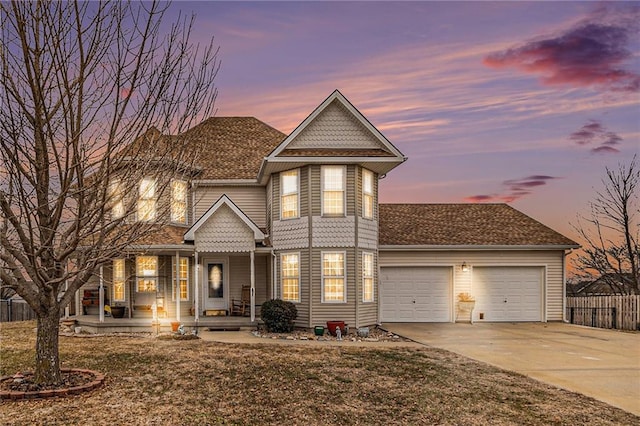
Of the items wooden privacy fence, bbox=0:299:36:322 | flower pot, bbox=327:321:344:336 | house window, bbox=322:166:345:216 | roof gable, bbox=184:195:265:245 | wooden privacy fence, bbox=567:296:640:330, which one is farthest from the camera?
wooden privacy fence, bbox=0:299:36:322

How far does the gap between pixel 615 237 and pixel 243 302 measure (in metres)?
22.1

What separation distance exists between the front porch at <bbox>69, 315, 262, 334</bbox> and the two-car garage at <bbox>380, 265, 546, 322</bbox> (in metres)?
6.34

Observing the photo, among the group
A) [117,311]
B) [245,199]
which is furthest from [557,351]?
[117,311]

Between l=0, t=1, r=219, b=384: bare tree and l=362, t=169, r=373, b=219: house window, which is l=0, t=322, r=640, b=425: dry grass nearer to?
l=0, t=1, r=219, b=384: bare tree

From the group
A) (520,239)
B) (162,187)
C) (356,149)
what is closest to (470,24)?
(356,149)

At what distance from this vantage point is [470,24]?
16.1 m

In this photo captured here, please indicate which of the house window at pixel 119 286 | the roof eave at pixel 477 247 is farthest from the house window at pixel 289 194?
the house window at pixel 119 286

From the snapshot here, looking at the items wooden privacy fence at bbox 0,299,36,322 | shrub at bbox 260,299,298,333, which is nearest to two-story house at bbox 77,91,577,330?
shrub at bbox 260,299,298,333

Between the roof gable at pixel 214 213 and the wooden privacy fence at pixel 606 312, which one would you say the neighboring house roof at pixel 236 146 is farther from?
the wooden privacy fence at pixel 606 312

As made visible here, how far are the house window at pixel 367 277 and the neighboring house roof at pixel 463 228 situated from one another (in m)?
2.52

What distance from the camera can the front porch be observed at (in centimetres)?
1686

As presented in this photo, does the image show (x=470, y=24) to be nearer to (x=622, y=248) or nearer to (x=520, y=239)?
(x=520, y=239)

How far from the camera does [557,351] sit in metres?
13.5

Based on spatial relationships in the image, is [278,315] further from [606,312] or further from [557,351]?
[606,312]
